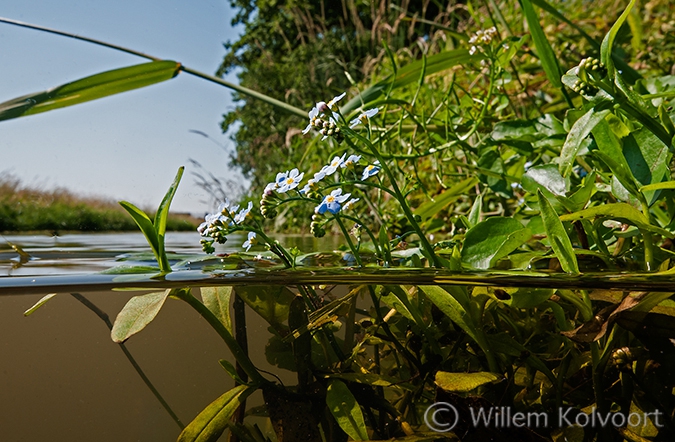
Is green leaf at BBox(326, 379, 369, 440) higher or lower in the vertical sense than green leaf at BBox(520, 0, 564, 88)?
lower

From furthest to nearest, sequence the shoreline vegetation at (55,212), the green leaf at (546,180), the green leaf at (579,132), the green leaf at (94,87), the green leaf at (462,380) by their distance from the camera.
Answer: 1. the shoreline vegetation at (55,212)
2. the green leaf at (94,87)
3. the green leaf at (546,180)
4. the green leaf at (579,132)
5. the green leaf at (462,380)

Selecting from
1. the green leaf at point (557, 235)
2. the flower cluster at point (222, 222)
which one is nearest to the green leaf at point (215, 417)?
the flower cluster at point (222, 222)

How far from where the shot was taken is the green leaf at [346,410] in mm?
400

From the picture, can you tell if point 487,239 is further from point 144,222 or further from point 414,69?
point 414,69

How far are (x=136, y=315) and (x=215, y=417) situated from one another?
0.31 ft

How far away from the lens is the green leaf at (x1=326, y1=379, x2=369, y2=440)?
40 centimetres

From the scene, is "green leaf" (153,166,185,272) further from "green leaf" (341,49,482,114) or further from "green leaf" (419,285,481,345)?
"green leaf" (341,49,482,114)

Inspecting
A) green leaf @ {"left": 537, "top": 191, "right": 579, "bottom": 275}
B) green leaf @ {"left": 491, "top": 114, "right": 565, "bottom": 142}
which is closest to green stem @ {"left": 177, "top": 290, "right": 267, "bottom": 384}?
green leaf @ {"left": 537, "top": 191, "right": 579, "bottom": 275}

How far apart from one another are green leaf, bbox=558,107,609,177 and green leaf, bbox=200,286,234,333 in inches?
12.1

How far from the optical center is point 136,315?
43cm

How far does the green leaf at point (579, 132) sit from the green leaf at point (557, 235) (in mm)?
96

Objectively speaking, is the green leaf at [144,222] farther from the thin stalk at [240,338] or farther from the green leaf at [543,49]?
the green leaf at [543,49]

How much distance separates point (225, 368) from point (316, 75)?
54.0 inches

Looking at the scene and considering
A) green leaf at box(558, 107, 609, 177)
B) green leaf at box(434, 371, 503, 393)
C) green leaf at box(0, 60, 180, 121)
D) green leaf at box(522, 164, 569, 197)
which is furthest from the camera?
green leaf at box(0, 60, 180, 121)
